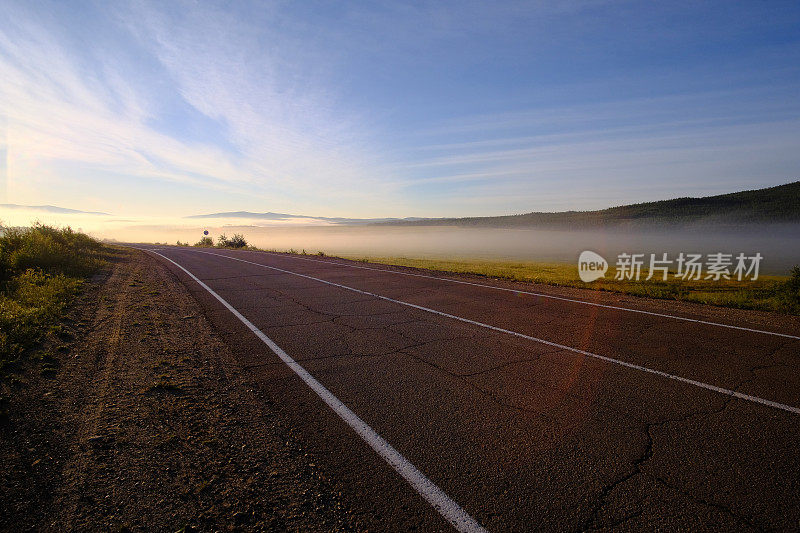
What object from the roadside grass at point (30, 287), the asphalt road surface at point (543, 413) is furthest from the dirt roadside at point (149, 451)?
the roadside grass at point (30, 287)

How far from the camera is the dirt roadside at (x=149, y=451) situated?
7.55 ft

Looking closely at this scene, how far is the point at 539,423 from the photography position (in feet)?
11.1

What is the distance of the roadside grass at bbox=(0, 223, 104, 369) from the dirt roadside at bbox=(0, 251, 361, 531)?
0.49 m

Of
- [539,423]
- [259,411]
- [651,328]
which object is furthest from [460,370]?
[651,328]

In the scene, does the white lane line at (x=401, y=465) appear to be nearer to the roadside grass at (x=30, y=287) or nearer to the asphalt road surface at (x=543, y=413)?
the asphalt road surface at (x=543, y=413)

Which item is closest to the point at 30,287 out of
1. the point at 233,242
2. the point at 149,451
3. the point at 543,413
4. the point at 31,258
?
the point at 31,258

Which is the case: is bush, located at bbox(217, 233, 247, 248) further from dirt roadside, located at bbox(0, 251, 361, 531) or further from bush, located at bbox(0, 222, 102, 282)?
dirt roadside, located at bbox(0, 251, 361, 531)

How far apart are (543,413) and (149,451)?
→ 136 inches

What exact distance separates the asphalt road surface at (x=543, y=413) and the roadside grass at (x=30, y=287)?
258 centimetres

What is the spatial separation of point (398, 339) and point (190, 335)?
3520 mm

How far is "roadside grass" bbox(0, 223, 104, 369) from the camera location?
5387 millimetres

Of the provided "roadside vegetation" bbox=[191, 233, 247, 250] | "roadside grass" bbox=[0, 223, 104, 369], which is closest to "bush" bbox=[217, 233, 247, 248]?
"roadside vegetation" bbox=[191, 233, 247, 250]

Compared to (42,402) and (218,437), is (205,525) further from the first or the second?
(42,402)

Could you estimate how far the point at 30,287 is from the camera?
28.0 ft
